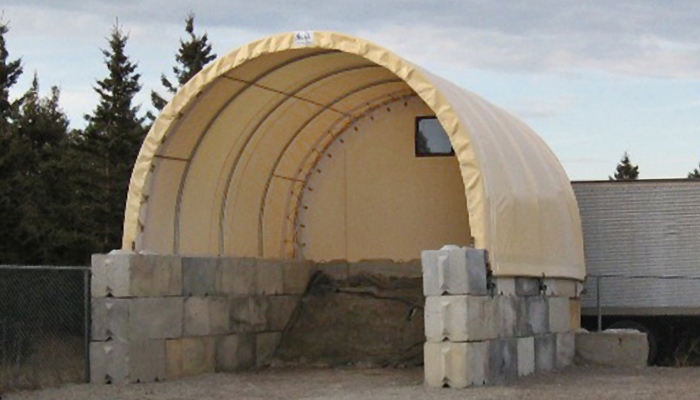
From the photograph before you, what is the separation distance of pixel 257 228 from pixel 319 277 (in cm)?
137

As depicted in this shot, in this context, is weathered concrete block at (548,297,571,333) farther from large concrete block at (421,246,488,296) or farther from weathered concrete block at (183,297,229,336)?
weathered concrete block at (183,297,229,336)

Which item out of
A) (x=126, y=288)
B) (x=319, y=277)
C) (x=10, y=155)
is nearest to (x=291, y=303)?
(x=319, y=277)

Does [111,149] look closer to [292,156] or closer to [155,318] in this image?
[292,156]

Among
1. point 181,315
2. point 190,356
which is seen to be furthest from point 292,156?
point 190,356

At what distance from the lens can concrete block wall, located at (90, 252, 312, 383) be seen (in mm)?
16531

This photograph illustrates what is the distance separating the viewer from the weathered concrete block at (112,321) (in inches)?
650

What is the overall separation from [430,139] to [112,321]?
770cm

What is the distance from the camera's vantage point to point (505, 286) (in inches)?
655

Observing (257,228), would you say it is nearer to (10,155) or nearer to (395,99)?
(395,99)

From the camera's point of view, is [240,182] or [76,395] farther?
[240,182]

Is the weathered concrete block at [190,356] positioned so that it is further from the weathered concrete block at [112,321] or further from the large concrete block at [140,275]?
the weathered concrete block at [112,321]

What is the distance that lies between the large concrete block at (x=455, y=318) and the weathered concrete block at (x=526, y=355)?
1.66m

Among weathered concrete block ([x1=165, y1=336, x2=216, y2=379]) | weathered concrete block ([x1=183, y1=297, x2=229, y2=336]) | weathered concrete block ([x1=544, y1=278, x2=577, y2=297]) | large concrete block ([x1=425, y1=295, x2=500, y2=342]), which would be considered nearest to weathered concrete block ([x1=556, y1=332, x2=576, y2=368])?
weathered concrete block ([x1=544, y1=278, x2=577, y2=297])

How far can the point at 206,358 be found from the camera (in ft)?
59.5
